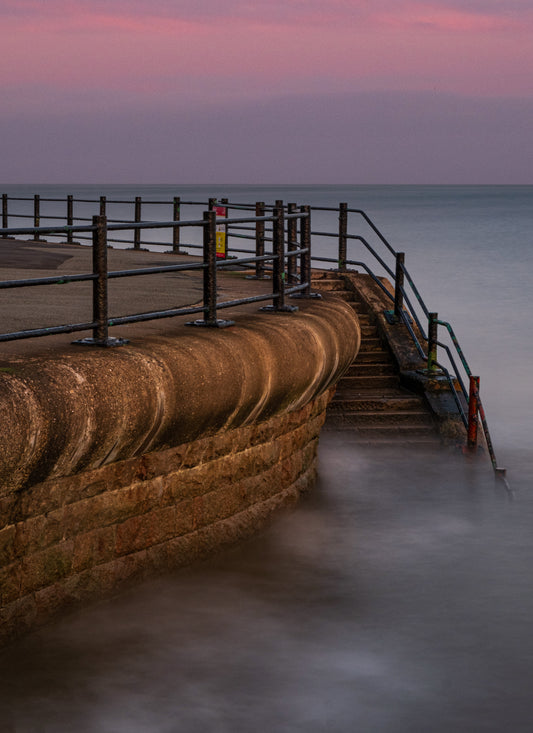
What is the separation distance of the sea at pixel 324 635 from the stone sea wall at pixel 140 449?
241 millimetres

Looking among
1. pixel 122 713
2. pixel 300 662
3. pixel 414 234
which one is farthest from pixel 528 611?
pixel 414 234

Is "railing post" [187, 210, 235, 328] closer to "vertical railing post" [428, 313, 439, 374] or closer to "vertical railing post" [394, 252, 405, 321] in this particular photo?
"vertical railing post" [428, 313, 439, 374]

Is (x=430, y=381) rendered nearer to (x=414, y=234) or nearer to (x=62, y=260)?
(x=62, y=260)

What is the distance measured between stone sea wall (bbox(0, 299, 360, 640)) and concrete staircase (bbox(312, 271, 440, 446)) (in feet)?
13.0

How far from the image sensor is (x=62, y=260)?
13.2 meters

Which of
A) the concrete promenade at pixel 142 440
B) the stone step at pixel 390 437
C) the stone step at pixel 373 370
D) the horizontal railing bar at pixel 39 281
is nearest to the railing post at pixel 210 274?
the concrete promenade at pixel 142 440

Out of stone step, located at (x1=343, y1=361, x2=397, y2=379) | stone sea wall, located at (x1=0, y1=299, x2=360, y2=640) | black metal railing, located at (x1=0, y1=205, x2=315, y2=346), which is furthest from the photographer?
stone step, located at (x1=343, y1=361, x2=397, y2=379)

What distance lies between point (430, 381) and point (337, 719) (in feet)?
21.8

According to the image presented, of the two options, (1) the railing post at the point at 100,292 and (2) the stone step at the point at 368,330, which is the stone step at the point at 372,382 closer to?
(2) the stone step at the point at 368,330

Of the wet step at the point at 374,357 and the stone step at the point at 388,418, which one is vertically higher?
the wet step at the point at 374,357

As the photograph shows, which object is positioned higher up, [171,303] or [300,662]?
[171,303]

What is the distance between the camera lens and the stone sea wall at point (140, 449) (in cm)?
490

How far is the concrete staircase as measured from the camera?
11.4 m

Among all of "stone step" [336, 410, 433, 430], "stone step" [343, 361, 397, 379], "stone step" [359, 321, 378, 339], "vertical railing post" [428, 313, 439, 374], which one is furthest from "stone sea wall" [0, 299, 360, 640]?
"stone step" [359, 321, 378, 339]
